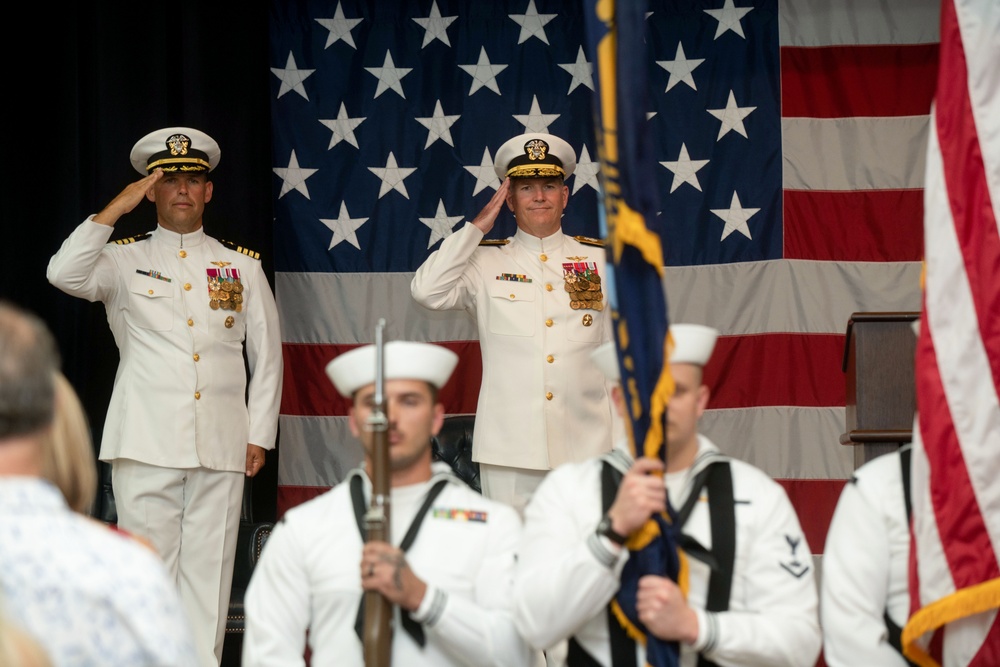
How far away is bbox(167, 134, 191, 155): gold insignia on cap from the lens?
190 inches

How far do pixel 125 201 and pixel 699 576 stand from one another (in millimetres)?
2811

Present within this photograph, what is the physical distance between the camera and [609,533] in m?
2.52

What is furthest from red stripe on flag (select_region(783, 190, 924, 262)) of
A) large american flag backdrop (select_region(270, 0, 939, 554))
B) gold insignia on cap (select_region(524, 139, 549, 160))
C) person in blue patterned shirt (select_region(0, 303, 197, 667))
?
person in blue patterned shirt (select_region(0, 303, 197, 667))

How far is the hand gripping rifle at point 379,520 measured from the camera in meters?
2.59

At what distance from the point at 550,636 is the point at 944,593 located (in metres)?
0.81

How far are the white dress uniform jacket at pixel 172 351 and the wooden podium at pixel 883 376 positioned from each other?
7.44 feet

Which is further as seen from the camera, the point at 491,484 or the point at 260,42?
the point at 260,42

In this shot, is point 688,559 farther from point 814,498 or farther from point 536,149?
point 814,498

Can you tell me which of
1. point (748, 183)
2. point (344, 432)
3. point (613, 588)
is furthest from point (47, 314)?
point (613, 588)

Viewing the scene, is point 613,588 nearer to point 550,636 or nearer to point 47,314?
point 550,636

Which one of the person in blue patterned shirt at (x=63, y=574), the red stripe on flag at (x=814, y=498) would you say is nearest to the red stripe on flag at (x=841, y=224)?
the red stripe on flag at (x=814, y=498)

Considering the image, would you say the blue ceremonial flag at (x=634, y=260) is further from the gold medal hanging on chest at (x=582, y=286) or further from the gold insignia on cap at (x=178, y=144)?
the gold insignia on cap at (x=178, y=144)

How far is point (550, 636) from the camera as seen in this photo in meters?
2.61

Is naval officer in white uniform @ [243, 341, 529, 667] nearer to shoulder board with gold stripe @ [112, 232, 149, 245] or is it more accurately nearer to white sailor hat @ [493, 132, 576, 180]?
white sailor hat @ [493, 132, 576, 180]
